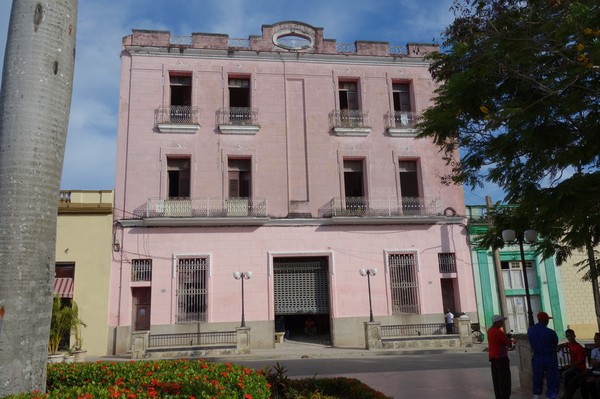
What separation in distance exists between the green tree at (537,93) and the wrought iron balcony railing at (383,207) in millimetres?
11783

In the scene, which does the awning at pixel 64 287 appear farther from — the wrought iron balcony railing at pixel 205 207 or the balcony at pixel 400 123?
the balcony at pixel 400 123

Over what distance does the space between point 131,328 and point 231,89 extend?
1028 cm

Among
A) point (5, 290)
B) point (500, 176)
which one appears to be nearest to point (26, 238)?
point (5, 290)

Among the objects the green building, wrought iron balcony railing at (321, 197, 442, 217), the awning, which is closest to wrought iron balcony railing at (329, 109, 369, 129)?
wrought iron balcony railing at (321, 197, 442, 217)

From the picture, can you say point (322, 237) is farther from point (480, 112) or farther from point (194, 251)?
point (480, 112)

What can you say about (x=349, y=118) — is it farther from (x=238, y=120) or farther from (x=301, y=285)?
(x=301, y=285)

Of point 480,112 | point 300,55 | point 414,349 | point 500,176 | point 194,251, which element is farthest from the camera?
point 300,55

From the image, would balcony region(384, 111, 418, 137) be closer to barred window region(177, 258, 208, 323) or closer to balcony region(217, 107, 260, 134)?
balcony region(217, 107, 260, 134)

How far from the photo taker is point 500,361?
7711 millimetres

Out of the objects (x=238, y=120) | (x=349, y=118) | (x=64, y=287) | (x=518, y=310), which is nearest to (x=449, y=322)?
(x=518, y=310)

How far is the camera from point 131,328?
18016 mm

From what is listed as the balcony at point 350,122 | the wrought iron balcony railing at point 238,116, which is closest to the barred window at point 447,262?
the balcony at point 350,122

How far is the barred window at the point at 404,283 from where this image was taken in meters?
19.6

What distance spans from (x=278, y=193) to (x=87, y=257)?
24.4 ft
